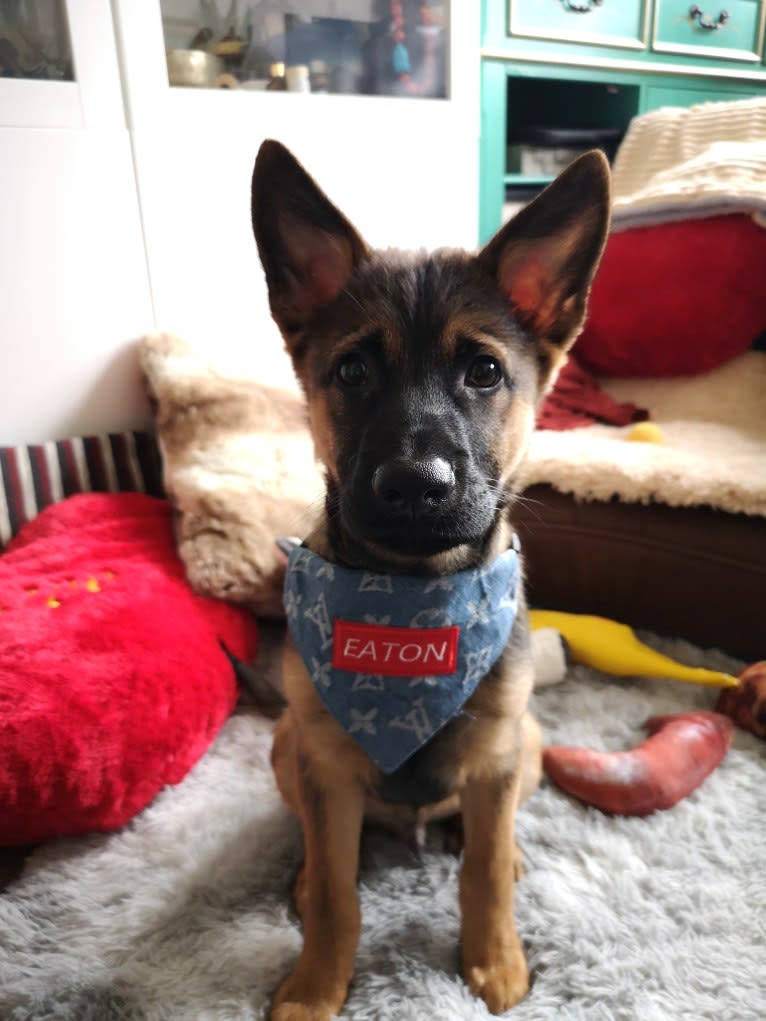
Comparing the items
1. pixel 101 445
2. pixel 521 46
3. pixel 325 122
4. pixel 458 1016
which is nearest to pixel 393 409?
pixel 458 1016

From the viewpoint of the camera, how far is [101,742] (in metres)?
1.45

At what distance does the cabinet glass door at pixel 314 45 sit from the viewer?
2.56 meters

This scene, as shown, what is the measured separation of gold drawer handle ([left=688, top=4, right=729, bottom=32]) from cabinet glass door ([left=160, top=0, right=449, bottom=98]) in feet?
4.77

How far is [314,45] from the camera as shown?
286 centimetres

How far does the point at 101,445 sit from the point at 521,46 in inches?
98.7

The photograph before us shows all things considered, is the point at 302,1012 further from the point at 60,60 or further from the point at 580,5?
the point at 580,5

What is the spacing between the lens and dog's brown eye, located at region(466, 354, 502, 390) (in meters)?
1.10

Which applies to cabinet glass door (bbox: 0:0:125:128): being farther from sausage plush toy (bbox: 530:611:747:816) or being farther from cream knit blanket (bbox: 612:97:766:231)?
sausage plush toy (bbox: 530:611:747:816)

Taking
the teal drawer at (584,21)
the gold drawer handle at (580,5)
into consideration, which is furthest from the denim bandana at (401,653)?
the gold drawer handle at (580,5)

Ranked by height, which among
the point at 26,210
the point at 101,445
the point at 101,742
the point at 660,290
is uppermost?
the point at 26,210

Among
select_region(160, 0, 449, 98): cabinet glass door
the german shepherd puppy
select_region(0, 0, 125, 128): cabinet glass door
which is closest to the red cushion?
the german shepherd puppy

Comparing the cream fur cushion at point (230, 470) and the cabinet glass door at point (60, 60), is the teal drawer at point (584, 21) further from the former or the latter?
the cream fur cushion at point (230, 470)

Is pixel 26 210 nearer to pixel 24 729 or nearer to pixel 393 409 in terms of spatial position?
pixel 24 729

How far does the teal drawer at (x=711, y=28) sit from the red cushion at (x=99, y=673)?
135 inches
